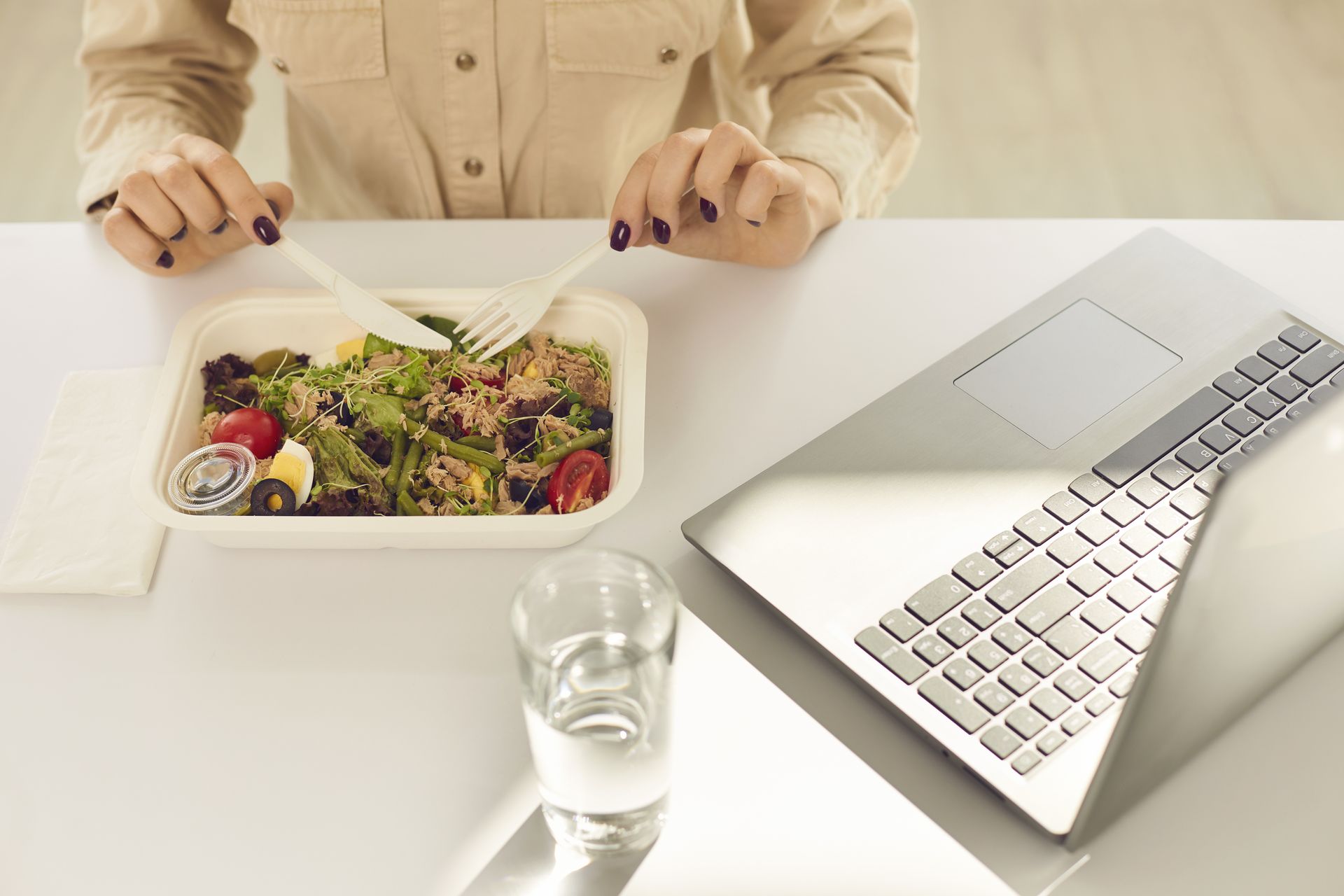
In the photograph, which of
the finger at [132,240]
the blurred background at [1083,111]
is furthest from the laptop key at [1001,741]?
the blurred background at [1083,111]

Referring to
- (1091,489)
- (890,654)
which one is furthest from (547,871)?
(1091,489)

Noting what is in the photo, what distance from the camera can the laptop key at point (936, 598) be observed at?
2.36ft

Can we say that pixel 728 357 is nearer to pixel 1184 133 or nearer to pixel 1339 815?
pixel 1339 815

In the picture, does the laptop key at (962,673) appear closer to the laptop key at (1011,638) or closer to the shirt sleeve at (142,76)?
the laptop key at (1011,638)

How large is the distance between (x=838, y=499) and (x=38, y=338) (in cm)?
70

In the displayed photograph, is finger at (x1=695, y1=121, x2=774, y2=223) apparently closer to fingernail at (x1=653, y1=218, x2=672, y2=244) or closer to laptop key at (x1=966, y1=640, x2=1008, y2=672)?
fingernail at (x1=653, y1=218, x2=672, y2=244)

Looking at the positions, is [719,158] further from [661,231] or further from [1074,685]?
[1074,685]

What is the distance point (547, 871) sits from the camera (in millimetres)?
645

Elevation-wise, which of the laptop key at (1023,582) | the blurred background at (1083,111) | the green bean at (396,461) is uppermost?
the laptop key at (1023,582)

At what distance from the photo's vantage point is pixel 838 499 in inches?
31.4

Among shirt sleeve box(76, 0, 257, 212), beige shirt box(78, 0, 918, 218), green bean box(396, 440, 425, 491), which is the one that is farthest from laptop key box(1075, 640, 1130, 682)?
shirt sleeve box(76, 0, 257, 212)

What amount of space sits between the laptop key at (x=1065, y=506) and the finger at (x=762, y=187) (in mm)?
336

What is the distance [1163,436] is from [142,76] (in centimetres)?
106

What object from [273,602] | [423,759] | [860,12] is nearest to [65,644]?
[273,602]
